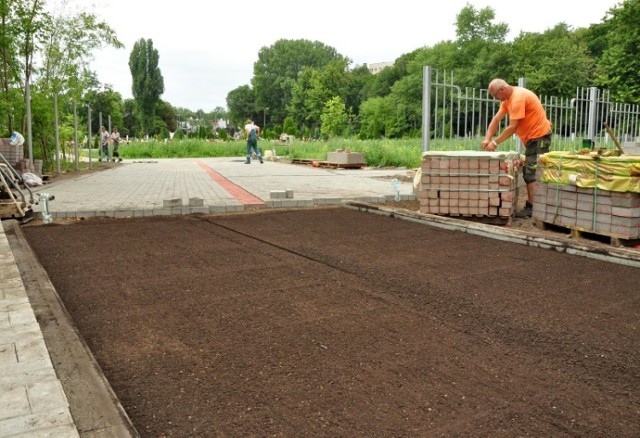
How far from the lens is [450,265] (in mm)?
5145

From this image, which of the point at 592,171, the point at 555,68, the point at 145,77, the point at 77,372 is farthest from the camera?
the point at 145,77

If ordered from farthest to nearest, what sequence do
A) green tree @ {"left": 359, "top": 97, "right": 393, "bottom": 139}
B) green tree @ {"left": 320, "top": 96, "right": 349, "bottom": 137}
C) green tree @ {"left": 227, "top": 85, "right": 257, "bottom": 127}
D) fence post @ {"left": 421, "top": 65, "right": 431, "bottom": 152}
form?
green tree @ {"left": 227, "top": 85, "right": 257, "bottom": 127}, green tree @ {"left": 359, "top": 97, "right": 393, "bottom": 139}, green tree @ {"left": 320, "top": 96, "right": 349, "bottom": 137}, fence post @ {"left": 421, "top": 65, "right": 431, "bottom": 152}

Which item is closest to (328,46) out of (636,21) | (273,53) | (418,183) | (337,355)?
(273,53)

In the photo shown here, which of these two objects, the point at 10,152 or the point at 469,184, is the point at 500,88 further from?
the point at 10,152

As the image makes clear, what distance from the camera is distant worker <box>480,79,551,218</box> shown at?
779 cm

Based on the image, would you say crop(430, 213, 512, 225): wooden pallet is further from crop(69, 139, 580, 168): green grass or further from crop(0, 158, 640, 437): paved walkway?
crop(69, 139, 580, 168): green grass

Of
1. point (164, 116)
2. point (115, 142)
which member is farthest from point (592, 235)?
point (164, 116)

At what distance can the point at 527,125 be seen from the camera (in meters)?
8.02

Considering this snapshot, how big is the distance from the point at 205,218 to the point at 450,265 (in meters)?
4.18

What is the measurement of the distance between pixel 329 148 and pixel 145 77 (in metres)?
56.6

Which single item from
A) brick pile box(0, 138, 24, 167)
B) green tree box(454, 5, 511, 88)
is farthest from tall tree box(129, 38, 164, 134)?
brick pile box(0, 138, 24, 167)

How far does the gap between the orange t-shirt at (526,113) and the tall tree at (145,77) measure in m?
73.2

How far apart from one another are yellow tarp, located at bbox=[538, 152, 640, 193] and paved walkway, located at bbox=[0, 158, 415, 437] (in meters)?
3.45

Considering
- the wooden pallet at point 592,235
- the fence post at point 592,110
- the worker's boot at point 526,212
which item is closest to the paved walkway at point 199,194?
the worker's boot at point 526,212
